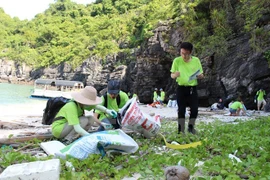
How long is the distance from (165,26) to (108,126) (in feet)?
79.6

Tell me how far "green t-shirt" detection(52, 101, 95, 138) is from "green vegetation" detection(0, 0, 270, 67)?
9772 mm

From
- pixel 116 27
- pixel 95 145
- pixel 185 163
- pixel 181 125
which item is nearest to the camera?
pixel 185 163

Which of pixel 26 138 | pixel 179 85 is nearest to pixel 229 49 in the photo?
pixel 179 85

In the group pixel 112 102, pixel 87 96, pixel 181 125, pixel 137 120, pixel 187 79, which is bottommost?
pixel 181 125

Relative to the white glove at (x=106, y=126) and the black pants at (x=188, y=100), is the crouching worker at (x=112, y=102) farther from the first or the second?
the black pants at (x=188, y=100)

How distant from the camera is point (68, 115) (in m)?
3.91

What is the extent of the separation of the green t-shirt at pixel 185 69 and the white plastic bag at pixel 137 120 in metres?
0.83

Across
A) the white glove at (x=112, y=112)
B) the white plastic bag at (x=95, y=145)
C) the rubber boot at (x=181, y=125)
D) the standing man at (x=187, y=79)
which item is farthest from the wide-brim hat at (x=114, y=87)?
the white plastic bag at (x=95, y=145)

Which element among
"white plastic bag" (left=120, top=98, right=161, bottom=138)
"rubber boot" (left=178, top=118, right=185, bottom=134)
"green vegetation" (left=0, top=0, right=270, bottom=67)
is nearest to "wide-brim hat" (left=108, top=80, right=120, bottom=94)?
"white plastic bag" (left=120, top=98, right=161, bottom=138)

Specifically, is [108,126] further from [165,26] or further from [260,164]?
[165,26]

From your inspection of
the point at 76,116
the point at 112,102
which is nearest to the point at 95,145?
the point at 76,116

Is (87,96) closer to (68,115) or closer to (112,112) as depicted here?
(68,115)

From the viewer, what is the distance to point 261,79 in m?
18.2

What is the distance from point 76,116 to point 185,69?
208 centimetres
